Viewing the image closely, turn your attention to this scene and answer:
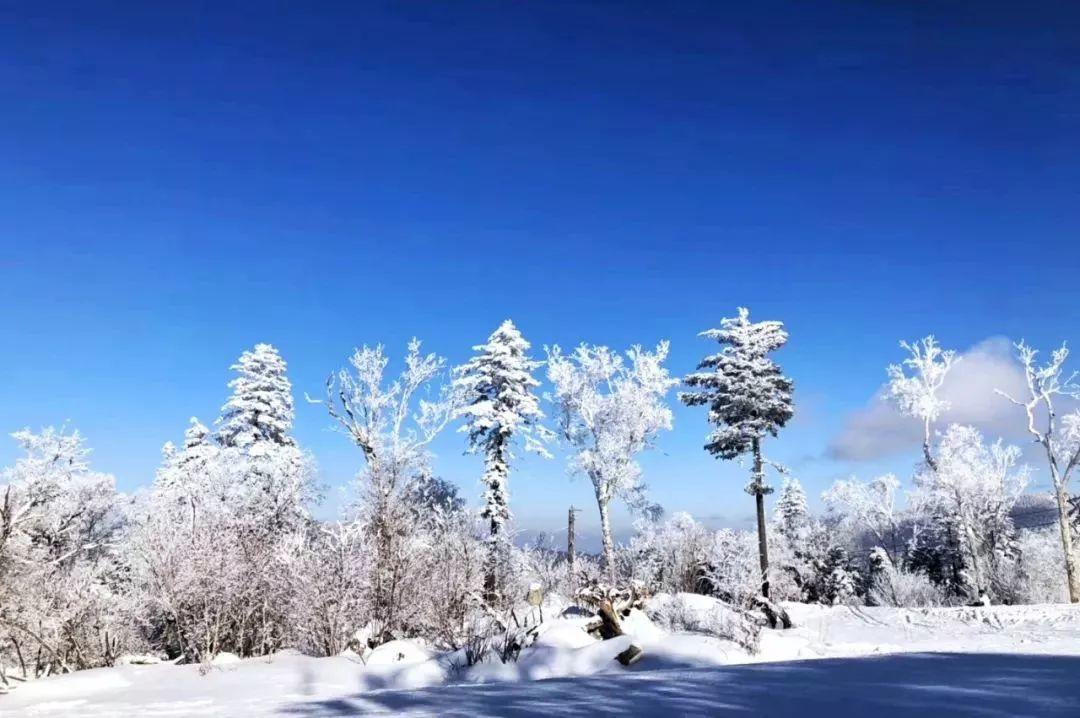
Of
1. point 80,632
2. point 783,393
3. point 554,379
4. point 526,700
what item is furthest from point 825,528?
point 526,700

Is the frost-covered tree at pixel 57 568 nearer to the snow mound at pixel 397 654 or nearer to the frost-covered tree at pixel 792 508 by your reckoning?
the snow mound at pixel 397 654

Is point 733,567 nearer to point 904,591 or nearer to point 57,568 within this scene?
point 904,591

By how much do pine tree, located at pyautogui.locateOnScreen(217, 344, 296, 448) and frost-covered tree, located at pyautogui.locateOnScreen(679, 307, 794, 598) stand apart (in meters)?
17.3

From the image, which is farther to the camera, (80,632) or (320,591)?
(80,632)

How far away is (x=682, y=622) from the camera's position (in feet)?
44.4

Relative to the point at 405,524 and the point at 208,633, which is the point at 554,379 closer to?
the point at 405,524

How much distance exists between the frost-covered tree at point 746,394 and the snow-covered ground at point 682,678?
34.0 ft

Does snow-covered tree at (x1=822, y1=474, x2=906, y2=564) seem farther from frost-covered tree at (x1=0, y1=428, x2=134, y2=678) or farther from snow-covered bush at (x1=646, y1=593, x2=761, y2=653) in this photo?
frost-covered tree at (x1=0, y1=428, x2=134, y2=678)

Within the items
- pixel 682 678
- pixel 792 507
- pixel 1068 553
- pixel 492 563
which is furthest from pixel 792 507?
pixel 682 678

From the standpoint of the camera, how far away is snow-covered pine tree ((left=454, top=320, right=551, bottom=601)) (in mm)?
25609

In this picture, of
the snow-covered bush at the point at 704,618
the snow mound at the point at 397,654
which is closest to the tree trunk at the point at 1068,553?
the snow-covered bush at the point at 704,618

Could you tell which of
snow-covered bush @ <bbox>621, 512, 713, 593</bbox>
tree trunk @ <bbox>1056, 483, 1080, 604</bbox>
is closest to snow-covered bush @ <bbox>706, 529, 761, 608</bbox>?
snow-covered bush @ <bbox>621, 512, 713, 593</bbox>

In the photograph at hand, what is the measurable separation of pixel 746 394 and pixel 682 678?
23.6 m

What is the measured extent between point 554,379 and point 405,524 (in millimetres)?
13258
